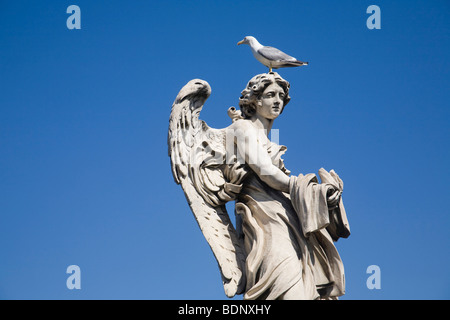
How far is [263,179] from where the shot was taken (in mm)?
10562

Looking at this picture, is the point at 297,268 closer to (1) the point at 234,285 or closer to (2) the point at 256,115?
(1) the point at 234,285

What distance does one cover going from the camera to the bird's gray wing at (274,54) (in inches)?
436

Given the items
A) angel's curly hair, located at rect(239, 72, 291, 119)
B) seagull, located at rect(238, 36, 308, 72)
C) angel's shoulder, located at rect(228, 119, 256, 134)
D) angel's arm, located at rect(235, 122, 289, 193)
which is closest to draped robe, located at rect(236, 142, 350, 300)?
angel's arm, located at rect(235, 122, 289, 193)

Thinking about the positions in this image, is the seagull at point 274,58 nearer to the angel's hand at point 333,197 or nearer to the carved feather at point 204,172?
the carved feather at point 204,172

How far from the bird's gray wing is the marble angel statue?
10.5 inches

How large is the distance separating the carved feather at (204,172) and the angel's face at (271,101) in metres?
0.62

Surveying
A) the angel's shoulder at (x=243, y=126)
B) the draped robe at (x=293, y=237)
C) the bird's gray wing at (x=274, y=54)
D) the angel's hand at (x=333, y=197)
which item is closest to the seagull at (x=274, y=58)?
the bird's gray wing at (x=274, y=54)

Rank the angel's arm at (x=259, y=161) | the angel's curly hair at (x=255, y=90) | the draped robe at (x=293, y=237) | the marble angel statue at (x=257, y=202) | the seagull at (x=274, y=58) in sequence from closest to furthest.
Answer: the draped robe at (x=293, y=237) < the marble angel statue at (x=257, y=202) < the angel's arm at (x=259, y=161) < the angel's curly hair at (x=255, y=90) < the seagull at (x=274, y=58)

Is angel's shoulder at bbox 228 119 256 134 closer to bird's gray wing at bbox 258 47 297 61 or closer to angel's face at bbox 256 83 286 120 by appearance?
angel's face at bbox 256 83 286 120

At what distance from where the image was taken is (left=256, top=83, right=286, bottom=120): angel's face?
35.8 feet

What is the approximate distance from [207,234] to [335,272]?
1569 mm

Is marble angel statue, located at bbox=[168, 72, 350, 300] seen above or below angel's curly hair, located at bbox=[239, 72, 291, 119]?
below
